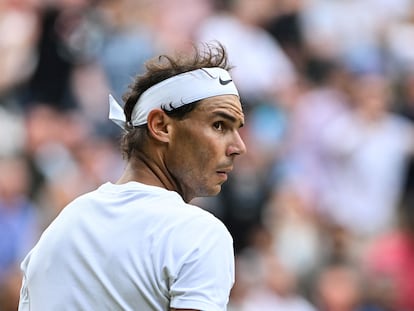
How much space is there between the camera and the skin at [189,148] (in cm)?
374

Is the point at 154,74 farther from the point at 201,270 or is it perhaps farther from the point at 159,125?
the point at 201,270

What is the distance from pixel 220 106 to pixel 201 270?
589 millimetres

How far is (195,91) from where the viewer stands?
12.3 feet

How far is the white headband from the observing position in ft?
12.3

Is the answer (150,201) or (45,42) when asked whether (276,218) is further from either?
(150,201)

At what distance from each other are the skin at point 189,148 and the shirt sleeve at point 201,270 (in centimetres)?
33

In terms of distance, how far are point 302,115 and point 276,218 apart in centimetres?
167

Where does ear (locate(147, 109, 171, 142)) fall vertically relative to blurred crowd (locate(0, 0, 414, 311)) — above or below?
above

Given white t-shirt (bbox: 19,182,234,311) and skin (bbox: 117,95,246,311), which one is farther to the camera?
skin (bbox: 117,95,246,311)

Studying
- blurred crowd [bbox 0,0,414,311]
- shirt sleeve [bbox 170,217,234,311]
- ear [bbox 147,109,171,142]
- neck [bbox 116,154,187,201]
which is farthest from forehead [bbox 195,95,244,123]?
blurred crowd [bbox 0,0,414,311]

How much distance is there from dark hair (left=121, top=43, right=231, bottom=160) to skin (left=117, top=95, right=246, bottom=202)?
6cm

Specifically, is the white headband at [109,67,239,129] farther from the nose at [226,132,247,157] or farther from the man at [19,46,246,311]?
the nose at [226,132,247,157]

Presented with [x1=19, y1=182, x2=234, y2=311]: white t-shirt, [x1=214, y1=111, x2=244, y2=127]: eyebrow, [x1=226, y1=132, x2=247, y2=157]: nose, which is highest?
[x1=214, y1=111, x2=244, y2=127]: eyebrow

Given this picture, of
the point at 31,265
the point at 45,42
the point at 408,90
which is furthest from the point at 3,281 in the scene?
the point at 31,265
